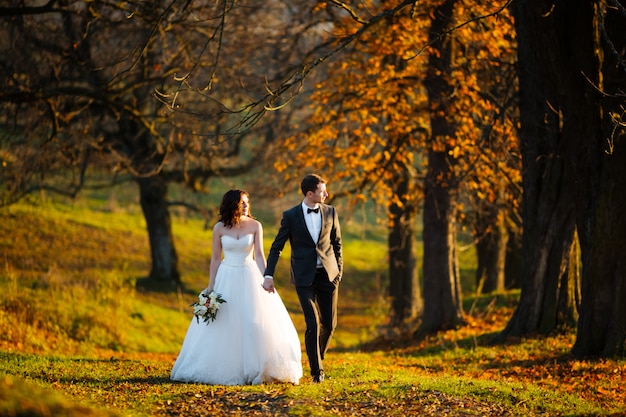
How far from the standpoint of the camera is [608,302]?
12.3m

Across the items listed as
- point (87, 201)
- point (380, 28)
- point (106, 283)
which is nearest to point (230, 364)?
point (380, 28)

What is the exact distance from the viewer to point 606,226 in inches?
481

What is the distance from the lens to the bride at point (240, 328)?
395 inches

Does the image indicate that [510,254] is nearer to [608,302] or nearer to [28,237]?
[608,302]

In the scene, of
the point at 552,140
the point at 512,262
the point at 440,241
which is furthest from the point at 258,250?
the point at 512,262

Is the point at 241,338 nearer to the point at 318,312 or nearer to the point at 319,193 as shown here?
the point at 318,312

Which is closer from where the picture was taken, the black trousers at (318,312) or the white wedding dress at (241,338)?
the black trousers at (318,312)

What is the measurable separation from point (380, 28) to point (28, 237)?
1905 cm

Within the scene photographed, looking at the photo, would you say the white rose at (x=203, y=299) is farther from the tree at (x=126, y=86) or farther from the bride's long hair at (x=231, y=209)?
the tree at (x=126, y=86)

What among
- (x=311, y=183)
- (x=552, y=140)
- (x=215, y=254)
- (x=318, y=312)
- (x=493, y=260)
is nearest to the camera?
(x=311, y=183)

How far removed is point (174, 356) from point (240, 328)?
7658 millimetres

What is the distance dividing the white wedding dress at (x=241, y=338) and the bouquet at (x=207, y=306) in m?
0.13

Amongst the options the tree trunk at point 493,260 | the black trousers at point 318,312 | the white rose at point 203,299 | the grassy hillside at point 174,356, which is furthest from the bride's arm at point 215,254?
the tree trunk at point 493,260

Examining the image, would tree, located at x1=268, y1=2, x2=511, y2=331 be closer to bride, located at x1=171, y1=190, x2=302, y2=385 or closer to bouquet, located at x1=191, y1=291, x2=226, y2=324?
bride, located at x1=171, y1=190, x2=302, y2=385
